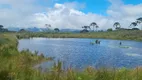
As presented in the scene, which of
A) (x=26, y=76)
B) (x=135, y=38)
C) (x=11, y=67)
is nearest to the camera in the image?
(x=26, y=76)

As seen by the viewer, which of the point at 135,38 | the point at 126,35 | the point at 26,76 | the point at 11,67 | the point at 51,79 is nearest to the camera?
the point at 51,79

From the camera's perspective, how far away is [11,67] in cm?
1338

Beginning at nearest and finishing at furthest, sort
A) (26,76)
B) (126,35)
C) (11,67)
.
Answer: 1. (26,76)
2. (11,67)
3. (126,35)

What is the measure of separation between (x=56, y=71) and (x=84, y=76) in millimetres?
1280

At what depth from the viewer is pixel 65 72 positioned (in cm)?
1274

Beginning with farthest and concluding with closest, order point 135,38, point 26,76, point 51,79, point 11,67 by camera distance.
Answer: point 135,38 < point 11,67 < point 26,76 < point 51,79

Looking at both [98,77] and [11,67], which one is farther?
[11,67]

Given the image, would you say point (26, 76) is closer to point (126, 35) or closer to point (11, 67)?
point (11, 67)

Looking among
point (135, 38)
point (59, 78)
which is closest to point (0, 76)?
point (59, 78)

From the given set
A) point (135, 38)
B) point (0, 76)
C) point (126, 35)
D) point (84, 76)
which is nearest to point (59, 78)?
point (84, 76)

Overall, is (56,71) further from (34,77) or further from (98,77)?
(98,77)

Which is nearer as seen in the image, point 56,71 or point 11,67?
point 56,71

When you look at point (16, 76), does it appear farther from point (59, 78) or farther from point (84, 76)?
point (84, 76)

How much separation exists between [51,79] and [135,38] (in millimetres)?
171946
